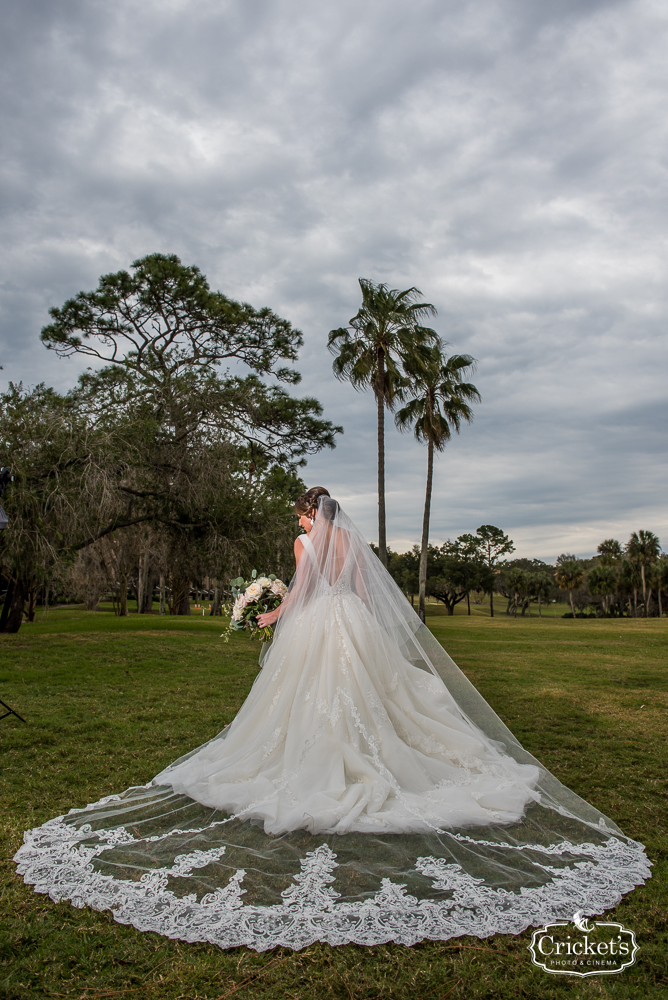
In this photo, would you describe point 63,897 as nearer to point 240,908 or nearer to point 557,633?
point 240,908

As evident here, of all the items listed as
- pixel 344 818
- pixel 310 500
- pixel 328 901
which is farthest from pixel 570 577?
pixel 328 901

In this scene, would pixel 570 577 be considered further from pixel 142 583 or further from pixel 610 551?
pixel 142 583

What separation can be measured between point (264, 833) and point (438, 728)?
1.50 m

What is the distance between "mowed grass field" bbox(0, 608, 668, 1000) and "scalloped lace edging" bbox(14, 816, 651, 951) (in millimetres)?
65

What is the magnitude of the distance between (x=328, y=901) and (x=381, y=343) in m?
22.0

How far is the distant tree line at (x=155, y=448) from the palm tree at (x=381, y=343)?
217cm

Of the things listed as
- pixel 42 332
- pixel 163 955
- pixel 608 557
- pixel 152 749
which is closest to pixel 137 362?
pixel 42 332

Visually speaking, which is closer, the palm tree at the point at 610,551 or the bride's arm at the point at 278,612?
the bride's arm at the point at 278,612

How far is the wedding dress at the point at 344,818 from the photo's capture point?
2.75 m

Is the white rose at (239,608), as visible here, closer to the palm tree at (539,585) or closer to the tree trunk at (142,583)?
the tree trunk at (142,583)

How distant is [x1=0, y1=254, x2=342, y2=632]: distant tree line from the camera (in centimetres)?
1271

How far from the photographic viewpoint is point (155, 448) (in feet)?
50.3

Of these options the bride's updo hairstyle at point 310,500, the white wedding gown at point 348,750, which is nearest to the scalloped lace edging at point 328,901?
the white wedding gown at point 348,750

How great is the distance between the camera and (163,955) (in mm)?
2465
